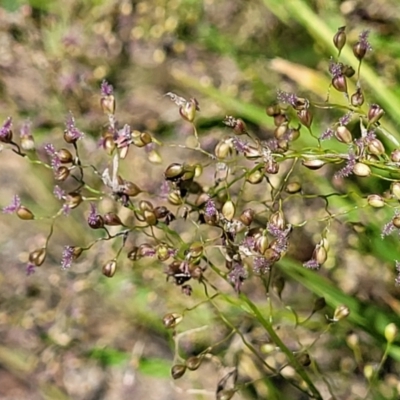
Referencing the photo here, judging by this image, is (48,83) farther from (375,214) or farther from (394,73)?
(375,214)

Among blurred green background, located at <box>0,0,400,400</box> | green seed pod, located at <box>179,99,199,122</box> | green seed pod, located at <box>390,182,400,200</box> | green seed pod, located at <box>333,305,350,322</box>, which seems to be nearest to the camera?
green seed pod, located at <box>390,182,400,200</box>

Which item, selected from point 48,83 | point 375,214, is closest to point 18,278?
point 48,83

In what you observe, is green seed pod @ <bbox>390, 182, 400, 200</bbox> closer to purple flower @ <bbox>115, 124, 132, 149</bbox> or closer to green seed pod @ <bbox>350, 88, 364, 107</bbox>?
green seed pod @ <bbox>350, 88, 364, 107</bbox>

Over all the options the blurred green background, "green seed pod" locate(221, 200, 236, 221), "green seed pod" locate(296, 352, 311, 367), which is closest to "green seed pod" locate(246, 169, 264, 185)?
"green seed pod" locate(221, 200, 236, 221)

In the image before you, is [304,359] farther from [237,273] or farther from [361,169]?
[361,169]

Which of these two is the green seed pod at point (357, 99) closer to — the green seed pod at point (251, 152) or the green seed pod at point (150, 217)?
the green seed pod at point (251, 152)

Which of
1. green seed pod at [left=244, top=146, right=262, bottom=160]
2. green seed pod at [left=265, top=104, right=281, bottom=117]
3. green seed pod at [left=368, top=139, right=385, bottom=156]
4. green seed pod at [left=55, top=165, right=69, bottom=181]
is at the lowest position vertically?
green seed pod at [left=55, top=165, right=69, bottom=181]

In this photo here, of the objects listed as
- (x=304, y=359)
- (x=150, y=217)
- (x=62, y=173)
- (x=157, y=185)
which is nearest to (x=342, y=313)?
(x=304, y=359)

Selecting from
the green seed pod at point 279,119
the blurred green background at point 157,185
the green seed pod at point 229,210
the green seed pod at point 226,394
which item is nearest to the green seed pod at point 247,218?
the green seed pod at point 229,210
